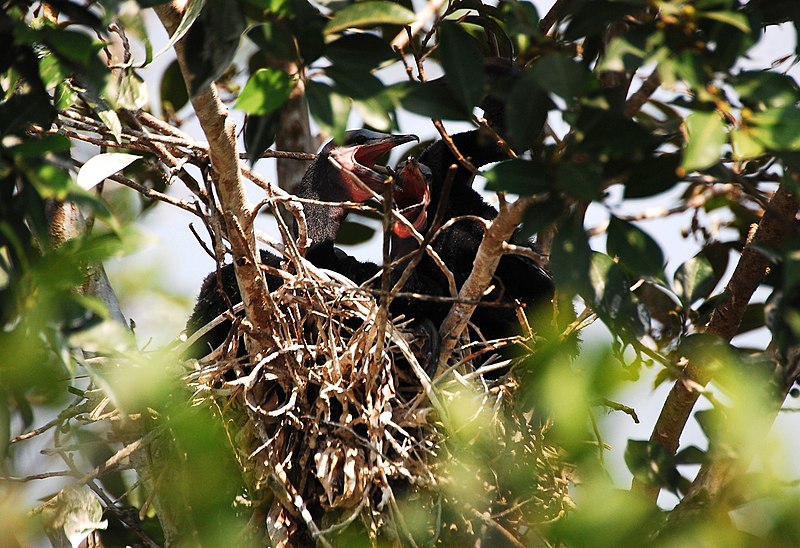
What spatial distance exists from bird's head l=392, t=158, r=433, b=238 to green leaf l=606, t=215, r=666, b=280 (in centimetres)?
172

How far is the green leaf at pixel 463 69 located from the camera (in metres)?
1.44

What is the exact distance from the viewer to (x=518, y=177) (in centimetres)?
140

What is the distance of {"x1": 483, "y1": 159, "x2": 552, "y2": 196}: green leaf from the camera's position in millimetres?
1380

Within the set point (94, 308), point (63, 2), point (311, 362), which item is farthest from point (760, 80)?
point (311, 362)

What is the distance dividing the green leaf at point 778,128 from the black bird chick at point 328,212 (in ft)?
6.07

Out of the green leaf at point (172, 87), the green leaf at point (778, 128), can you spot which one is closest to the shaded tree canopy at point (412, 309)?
the green leaf at point (778, 128)

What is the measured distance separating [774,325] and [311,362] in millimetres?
1469

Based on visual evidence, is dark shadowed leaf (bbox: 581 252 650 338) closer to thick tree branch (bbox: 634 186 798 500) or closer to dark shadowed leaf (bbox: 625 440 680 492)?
dark shadowed leaf (bbox: 625 440 680 492)

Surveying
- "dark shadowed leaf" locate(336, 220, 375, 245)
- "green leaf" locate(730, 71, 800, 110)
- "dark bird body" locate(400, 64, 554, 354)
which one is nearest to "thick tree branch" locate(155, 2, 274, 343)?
"dark bird body" locate(400, 64, 554, 354)

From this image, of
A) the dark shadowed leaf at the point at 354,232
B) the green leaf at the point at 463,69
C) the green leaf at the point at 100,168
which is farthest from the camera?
the dark shadowed leaf at the point at 354,232

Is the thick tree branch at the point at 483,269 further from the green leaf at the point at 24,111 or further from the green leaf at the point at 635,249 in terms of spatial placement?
the green leaf at the point at 24,111

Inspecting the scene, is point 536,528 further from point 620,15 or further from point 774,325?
point 620,15

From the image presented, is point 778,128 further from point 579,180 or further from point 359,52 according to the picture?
point 359,52

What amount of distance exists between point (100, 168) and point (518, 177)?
159 centimetres
